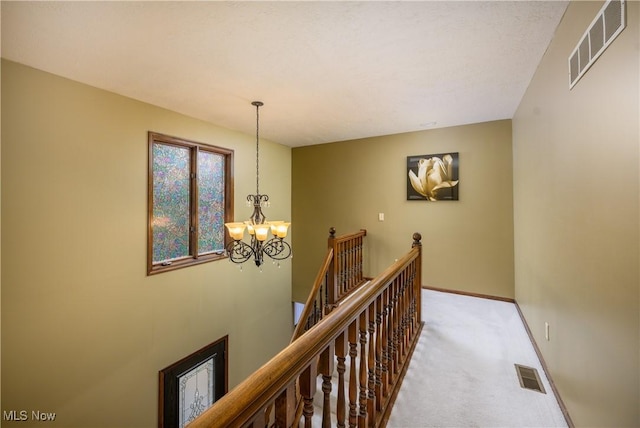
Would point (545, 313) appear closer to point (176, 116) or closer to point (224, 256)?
point (224, 256)

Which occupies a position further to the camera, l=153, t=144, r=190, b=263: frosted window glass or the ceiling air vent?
l=153, t=144, r=190, b=263: frosted window glass

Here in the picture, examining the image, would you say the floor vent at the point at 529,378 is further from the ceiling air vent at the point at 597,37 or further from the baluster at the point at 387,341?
the ceiling air vent at the point at 597,37

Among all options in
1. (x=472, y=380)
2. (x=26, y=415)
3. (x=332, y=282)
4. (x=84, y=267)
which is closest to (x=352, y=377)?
(x=472, y=380)

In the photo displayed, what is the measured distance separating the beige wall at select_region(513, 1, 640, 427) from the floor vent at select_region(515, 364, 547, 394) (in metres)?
0.13

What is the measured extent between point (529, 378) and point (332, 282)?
2096mm

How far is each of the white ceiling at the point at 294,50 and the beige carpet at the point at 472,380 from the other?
2403 millimetres

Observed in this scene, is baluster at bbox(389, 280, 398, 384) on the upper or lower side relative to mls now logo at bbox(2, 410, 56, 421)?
upper

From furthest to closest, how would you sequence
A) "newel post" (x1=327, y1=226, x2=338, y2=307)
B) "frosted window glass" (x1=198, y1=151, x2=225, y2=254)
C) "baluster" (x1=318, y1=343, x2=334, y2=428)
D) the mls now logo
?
1. "frosted window glass" (x1=198, y1=151, x2=225, y2=254)
2. "newel post" (x1=327, y1=226, x2=338, y2=307)
3. the mls now logo
4. "baluster" (x1=318, y1=343, x2=334, y2=428)

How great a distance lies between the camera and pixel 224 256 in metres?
4.12

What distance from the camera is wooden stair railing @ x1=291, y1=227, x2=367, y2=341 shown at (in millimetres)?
3453

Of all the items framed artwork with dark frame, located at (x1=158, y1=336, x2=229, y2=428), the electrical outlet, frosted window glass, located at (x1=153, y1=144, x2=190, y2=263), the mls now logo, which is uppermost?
frosted window glass, located at (x1=153, y1=144, x2=190, y2=263)

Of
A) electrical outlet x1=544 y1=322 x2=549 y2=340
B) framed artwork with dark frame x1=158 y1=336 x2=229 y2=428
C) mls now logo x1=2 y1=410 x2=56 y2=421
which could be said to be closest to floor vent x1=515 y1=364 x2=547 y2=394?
electrical outlet x1=544 y1=322 x2=549 y2=340

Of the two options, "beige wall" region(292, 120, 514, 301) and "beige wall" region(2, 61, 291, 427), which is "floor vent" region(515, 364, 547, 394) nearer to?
"beige wall" region(292, 120, 514, 301)

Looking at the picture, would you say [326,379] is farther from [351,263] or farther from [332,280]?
[351,263]
